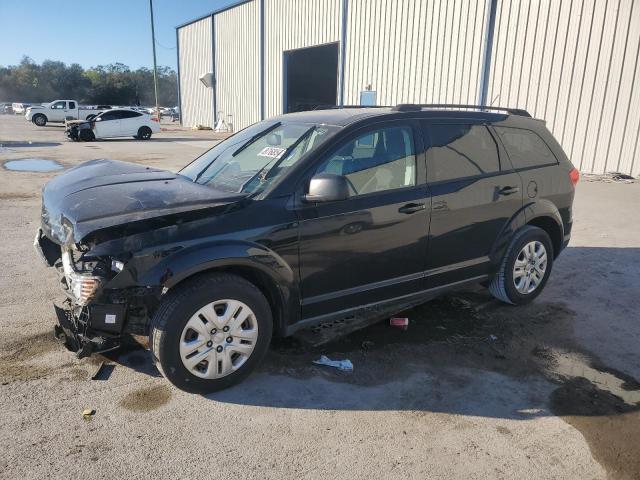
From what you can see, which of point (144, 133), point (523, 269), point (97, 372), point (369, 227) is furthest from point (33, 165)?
point (523, 269)

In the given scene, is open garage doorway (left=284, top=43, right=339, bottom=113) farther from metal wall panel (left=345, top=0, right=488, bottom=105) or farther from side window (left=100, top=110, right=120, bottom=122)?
side window (left=100, top=110, right=120, bottom=122)

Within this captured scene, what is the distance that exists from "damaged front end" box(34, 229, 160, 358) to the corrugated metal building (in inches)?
449

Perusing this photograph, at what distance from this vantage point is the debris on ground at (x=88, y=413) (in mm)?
2957

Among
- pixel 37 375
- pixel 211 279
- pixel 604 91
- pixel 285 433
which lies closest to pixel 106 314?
pixel 211 279

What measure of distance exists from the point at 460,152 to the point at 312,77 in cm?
3033

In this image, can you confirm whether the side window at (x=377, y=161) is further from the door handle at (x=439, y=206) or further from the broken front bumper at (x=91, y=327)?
the broken front bumper at (x=91, y=327)

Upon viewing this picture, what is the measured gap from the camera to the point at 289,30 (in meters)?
25.0

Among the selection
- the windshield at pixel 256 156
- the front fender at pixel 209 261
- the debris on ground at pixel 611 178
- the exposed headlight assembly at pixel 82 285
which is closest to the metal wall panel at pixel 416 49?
the debris on ground at pixel 611 178

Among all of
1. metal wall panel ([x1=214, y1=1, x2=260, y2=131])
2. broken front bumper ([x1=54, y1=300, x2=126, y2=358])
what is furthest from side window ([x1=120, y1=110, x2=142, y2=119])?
broken front bumper ([x1=54, y1=300, x2=126, y2=358])

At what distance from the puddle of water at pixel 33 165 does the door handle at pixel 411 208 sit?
12525 millimetres

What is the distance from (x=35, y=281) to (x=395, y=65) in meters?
16.2

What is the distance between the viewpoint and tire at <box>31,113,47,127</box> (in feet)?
117

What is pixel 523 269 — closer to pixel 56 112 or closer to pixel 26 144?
pixel 26 144

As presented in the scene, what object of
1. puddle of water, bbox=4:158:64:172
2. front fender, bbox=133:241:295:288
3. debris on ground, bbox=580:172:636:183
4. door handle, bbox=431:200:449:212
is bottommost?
puddle of water, bbox=4:158:64:172
